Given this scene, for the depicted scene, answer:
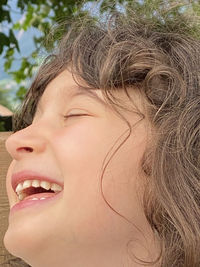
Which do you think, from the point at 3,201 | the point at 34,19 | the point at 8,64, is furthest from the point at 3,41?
the point at 3,201

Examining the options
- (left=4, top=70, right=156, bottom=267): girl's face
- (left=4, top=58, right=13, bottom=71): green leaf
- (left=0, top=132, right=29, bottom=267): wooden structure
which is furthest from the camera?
(left=4, top=58, right=13, bottom=71): green leaf

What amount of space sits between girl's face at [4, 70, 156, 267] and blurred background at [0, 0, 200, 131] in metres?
0.47

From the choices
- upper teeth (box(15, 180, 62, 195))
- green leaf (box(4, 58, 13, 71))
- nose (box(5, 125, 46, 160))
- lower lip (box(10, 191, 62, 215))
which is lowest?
green leaf (box(4, 58, 13, 71))

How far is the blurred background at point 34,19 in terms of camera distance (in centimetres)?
178

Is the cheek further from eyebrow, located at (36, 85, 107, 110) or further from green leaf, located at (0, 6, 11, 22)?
green leaf, located at (0, 6, 11, 22)

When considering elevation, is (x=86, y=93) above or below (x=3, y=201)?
above

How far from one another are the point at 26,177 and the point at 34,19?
9.14 ft

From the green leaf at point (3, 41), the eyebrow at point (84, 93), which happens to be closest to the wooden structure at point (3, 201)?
the eyebrow at point (84, 93)

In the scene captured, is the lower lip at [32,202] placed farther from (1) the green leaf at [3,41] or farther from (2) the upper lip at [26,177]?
(1) the green leaf at [3,41]

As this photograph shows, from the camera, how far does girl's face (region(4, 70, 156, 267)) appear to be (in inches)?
51.5

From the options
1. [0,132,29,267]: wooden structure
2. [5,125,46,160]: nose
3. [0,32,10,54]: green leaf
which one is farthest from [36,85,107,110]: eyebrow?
[0,32,10,54]: green leaf

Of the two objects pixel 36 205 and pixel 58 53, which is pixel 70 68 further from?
pixel 36 205

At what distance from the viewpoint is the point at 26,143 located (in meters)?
1.38

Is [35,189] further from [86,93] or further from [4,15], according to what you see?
[4,15]
